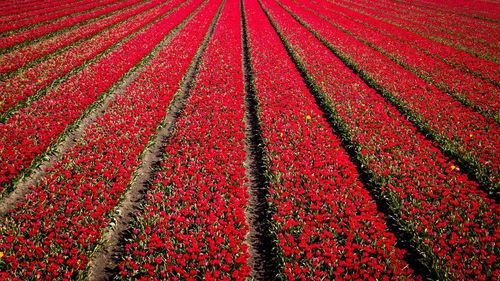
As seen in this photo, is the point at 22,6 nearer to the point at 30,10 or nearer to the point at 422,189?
the point at 30,10

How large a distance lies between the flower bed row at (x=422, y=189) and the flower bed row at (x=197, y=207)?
147 inches

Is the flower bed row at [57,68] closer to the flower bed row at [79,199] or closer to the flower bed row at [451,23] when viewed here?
the flower bed row at [79,199]

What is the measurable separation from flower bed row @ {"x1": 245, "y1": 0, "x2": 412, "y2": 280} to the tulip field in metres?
0.04

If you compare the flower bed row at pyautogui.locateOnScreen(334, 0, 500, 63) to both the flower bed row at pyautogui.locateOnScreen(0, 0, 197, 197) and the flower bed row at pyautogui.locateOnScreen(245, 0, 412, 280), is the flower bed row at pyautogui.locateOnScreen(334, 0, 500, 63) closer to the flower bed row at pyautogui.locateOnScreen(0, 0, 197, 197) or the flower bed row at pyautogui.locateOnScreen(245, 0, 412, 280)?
the flower bed row at pyautogui.locateOnScreen(245, 0, 412, 280)

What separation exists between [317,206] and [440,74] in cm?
1468

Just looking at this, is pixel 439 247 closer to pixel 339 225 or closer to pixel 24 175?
pixel 339 225

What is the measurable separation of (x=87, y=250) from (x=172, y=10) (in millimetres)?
35649

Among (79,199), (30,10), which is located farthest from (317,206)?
(30,10)

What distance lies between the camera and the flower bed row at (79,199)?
17.4 ft

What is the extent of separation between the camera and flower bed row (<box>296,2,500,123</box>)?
521 inches

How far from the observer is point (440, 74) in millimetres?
16672

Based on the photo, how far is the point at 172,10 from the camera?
117ft

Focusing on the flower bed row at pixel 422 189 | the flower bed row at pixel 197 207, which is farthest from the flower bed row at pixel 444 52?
the flower bed row at pixel 197 207

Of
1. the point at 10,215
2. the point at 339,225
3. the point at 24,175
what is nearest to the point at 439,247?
the point at 339,225
